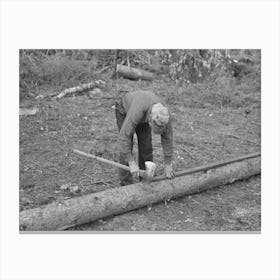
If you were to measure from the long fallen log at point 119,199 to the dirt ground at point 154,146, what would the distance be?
111mm

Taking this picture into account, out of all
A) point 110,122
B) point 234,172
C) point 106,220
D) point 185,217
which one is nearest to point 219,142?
point 234,172

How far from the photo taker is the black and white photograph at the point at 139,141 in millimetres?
3688

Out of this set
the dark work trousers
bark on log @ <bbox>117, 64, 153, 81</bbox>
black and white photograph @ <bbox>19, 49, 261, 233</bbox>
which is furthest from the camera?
bark on log @ <bbox>117, 64, 153, 81</bbox>

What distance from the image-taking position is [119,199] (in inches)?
147

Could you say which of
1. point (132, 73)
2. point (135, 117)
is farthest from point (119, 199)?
point (132, 73)

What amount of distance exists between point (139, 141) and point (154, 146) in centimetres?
136

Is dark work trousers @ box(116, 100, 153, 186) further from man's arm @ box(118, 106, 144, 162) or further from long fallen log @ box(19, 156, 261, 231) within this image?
man's arm @ box(118, 106, 144, 162)

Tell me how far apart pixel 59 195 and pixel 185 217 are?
134 centimetres

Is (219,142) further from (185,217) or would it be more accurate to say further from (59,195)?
(59,195)

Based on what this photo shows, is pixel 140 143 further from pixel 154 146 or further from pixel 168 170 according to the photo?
pixel 154 146

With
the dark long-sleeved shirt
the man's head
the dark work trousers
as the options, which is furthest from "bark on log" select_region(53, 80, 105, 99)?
the man's head

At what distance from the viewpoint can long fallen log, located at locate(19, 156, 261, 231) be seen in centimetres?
340

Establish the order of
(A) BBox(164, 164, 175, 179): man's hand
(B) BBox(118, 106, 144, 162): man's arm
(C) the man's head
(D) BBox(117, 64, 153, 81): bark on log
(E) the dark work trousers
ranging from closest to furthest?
1. (C) the man's head
2. (B) BBox(118, 106, 144, 162): man's arm
3. (A) BBox(164, 164, 175, 179): man's hand
4. (E) the dark work trousers
5. (D) BBox(117, 64, 153, 81): bark on log
